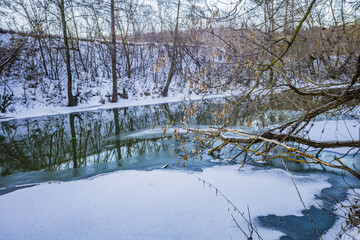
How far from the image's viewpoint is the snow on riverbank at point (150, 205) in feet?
9.76

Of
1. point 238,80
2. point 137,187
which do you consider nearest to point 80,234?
point 137,187

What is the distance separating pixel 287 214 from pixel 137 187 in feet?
7.77

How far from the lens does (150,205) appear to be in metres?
3.56

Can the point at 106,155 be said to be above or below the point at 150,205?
below

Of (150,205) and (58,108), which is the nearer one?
(150,205)

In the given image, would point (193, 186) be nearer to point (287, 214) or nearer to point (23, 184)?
point (287, 214)

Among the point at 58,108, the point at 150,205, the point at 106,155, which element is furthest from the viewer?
the point at 58,108

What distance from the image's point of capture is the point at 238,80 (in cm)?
373

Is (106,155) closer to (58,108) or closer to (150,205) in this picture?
(150,205)

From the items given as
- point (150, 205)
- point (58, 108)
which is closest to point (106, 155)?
point (150, 205)

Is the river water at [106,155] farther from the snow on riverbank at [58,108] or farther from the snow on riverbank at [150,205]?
the snow on riverbank at [58,108]

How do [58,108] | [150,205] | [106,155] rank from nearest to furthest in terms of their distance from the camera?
[150,205], [106,155], [58,108]

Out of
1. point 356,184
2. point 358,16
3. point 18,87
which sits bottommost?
point 356,184

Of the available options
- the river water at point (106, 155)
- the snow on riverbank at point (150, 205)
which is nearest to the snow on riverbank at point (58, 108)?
the river water at point (106, 155)
